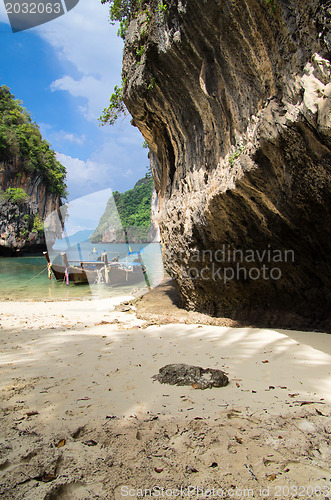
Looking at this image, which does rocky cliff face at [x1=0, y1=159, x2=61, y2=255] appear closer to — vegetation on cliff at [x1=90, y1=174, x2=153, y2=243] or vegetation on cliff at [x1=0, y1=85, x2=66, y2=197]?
vegetation on cliff at [x1=0, y1=85, x2=66, y2=197]

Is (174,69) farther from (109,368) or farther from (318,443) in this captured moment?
(318,443)

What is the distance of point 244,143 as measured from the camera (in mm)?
4059

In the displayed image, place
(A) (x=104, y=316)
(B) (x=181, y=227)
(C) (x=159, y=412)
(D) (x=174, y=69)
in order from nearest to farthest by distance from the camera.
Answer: (C) (x=159, y=412), (D) (x=174, y=69), (B) (x=181, y=227), (A) (x=104, y=316)

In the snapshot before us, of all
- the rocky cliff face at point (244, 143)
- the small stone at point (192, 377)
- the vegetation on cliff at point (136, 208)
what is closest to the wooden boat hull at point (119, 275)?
the rocky cliff face at point (244, 143)

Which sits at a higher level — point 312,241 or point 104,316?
point 312,241

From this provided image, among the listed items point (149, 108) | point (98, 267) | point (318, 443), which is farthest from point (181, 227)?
point (98, 267)

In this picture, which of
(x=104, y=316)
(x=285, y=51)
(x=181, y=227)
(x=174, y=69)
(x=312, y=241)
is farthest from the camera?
(x=104, y=316)

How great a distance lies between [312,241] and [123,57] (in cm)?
606

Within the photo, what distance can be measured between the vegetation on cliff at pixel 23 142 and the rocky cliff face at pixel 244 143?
34297mm

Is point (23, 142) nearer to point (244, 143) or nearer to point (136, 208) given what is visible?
point (244, 143)

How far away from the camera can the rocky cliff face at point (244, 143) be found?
300 centimetres

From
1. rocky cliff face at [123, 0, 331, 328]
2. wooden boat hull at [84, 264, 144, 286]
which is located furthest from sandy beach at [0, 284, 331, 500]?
wooden boat hull at [84, 264, 144, 286]

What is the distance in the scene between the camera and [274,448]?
1.48 metres

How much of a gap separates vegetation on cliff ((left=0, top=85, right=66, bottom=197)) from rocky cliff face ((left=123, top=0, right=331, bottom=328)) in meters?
34.3
